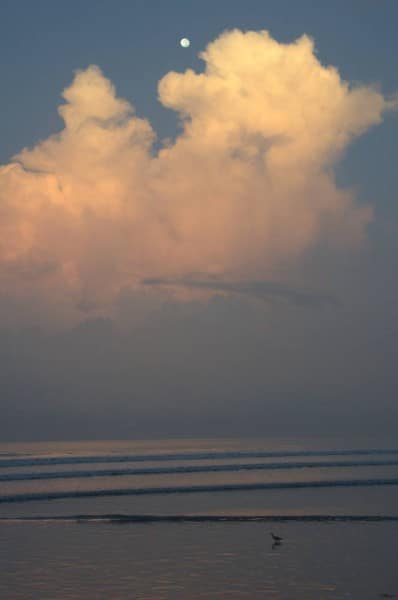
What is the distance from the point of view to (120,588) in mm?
14508

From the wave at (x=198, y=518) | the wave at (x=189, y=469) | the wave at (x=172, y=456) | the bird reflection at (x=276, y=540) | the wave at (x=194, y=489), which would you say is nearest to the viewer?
the bird reflection at (x=276, y=540)

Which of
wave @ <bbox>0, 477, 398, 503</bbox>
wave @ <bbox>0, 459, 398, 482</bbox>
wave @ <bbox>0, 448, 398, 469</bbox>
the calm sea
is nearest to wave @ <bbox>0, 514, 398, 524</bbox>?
the calm sea

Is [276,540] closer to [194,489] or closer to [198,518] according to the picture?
[198,518]

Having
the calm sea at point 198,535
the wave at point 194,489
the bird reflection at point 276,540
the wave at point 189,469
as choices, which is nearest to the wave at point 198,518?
the calm sea at point 198,535

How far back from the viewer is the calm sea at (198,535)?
1475cm

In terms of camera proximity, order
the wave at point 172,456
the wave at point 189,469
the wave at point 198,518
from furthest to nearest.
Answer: the wave at point 172,456
the wave at point 189,469
the wave at point 198,518

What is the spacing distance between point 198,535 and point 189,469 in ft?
77.1

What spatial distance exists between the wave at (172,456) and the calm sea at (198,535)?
711 cm

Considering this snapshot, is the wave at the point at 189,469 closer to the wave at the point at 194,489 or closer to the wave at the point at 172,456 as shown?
the wave at the point at 172,456

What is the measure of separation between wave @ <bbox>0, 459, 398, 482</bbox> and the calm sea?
7.9 inches

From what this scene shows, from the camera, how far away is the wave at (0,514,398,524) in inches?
911

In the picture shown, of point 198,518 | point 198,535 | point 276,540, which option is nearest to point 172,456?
point 198,518

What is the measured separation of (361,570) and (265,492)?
15.2 m

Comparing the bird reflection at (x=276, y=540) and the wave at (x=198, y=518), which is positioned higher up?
the wave at (x=198, y=518)
